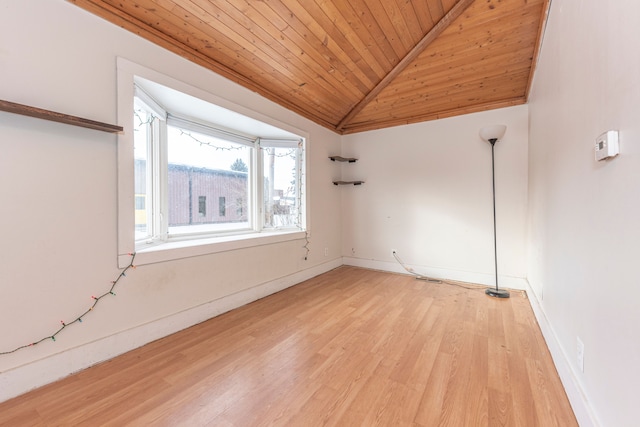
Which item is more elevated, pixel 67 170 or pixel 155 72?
pixel 155 72

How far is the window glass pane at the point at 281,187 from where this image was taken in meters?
3.62

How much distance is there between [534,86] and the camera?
268 centimetres

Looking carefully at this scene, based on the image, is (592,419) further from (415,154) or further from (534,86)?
(415,154)

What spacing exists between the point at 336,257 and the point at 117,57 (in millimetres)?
3591

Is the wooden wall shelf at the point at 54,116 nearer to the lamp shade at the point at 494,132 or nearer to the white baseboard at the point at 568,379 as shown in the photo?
the white baseboard at the point at 568,379

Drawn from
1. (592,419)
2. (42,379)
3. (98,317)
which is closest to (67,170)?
(98,317)

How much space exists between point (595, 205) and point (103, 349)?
2.93 metres

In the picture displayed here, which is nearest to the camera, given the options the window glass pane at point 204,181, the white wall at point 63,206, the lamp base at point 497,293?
the white wall at point 63,206

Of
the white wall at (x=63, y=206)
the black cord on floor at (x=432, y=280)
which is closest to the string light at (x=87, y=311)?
the white wall at (x=63, y=206)

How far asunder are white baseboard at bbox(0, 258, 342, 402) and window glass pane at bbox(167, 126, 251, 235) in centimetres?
87

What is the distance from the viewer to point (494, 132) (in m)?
2.96

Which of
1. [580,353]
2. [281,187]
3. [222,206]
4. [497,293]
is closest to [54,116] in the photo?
[222,206]

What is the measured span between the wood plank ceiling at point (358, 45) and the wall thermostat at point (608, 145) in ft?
6.18

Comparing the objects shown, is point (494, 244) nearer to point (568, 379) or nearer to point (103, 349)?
point (568, 379)
